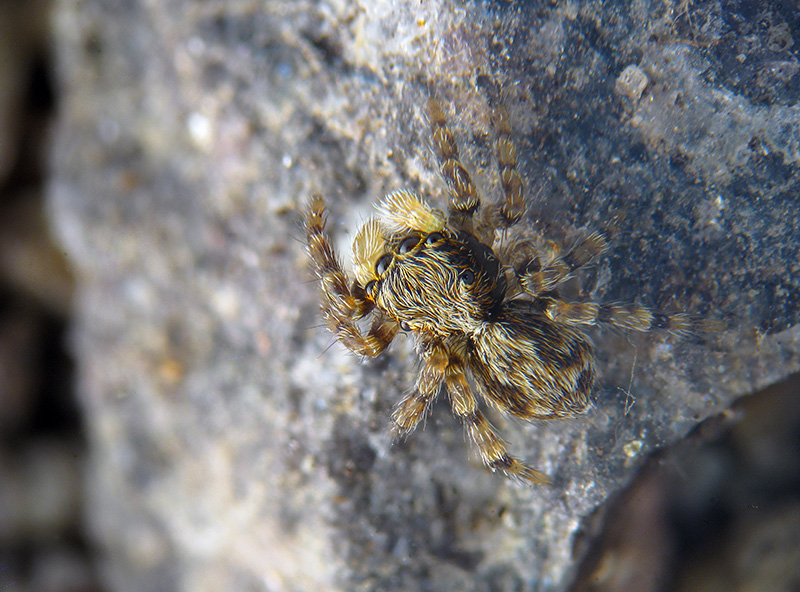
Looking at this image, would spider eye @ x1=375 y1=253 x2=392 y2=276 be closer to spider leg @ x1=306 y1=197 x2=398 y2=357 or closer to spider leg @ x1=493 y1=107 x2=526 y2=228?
spider leg @ x1=306 y1=197 x2=398 y2=357

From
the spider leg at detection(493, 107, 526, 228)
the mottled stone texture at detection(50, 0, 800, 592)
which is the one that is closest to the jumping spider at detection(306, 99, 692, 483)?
the spider leg at detection(493, 107, 526, 228)

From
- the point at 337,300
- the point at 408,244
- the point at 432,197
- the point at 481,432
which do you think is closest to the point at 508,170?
the point at 432,197

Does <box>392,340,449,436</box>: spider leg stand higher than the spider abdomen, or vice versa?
<box>392,340,449,436</box>: spider leg

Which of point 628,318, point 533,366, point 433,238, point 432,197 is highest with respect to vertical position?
point 432,197

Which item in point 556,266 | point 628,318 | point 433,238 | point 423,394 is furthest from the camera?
point 433,238

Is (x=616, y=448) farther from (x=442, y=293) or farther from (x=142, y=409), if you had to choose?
(x=142, y=409)

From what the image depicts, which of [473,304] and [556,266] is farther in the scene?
[473,304]

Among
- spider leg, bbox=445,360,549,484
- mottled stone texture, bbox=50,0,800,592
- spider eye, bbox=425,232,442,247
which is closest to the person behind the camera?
mottled stone texture, bbox=50,0,800,592

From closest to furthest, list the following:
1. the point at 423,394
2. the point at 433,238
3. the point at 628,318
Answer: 1. the point at 628,318
2. the point at 423,394
3. the point at 433,238

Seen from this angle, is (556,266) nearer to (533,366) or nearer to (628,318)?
(628,318)
